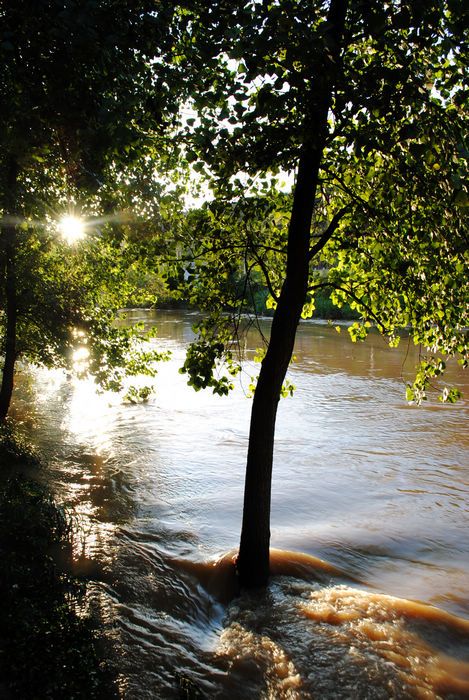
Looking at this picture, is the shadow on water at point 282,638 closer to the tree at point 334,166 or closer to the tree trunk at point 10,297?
the tree at point 334,166

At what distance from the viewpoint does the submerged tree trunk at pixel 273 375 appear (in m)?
4.89

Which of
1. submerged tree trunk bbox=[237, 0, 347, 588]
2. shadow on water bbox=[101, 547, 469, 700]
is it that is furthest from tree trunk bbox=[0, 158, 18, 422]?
shadow on water bbox=[101, 547, 469, 700]

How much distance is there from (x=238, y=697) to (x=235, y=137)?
5.30 m

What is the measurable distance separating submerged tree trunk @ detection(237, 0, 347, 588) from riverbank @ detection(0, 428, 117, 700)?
6.80ft

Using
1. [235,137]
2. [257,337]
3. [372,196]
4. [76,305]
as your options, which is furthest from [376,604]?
[257,337]

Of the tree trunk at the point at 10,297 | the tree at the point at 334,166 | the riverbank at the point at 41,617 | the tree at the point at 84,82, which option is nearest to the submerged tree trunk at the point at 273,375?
the tree at the point at 334,166

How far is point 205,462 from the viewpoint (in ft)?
39.6

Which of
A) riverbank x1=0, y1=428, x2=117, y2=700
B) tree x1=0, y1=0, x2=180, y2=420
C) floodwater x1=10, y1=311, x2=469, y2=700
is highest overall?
tree x1=0, y1=0, x2=180, y2=420

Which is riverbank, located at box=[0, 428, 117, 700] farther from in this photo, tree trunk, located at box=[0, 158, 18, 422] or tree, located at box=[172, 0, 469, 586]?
tree trunk, located at box=[0, 158, 18, 422]

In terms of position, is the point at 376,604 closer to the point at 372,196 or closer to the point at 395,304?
the point at 395,304

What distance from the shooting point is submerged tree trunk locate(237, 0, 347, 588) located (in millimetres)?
4891

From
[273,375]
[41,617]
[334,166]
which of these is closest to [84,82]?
[334,166]

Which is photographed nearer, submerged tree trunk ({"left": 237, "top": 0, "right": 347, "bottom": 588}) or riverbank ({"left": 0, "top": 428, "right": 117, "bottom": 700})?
riverbank ({"left": 0, "top": 428, "right": 117, "bottom": 700})

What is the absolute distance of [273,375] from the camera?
5.23 m
